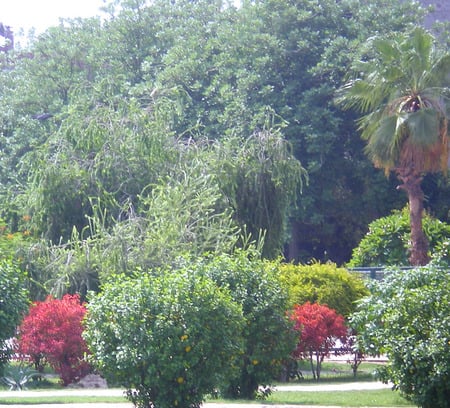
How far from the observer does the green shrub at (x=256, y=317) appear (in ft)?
48.3

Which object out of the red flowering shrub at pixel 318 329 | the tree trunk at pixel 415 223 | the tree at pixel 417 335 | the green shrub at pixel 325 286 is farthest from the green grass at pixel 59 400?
the tree trunk at pixel 415 223

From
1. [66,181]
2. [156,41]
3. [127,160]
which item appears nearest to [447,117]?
[127,160]

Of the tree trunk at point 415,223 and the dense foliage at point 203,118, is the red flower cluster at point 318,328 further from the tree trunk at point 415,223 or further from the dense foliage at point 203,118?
the tree trunk at point 415,223

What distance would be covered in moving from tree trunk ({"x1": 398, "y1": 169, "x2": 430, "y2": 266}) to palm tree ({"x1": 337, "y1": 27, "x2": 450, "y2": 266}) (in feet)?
0.11

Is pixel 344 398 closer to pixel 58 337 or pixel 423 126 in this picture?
pixel 58 337

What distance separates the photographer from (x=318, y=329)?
19.5m

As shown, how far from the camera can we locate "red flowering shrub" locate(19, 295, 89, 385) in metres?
19.0

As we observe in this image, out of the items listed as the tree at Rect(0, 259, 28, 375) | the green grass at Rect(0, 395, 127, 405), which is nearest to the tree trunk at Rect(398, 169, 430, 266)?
the green grass at Rect(0, 395, 127, 405)

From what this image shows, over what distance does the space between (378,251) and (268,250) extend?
8.10 meters

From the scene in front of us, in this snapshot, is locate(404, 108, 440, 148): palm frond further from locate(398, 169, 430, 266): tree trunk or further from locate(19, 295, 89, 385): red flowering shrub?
locate(19, 295, 89, 385): red flowering shrub

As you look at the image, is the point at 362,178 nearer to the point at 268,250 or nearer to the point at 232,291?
the point at 268,250

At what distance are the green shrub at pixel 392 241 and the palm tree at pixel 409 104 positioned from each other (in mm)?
2060

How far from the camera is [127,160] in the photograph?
24906 millimetres

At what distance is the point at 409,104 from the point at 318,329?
11665 millimetres
